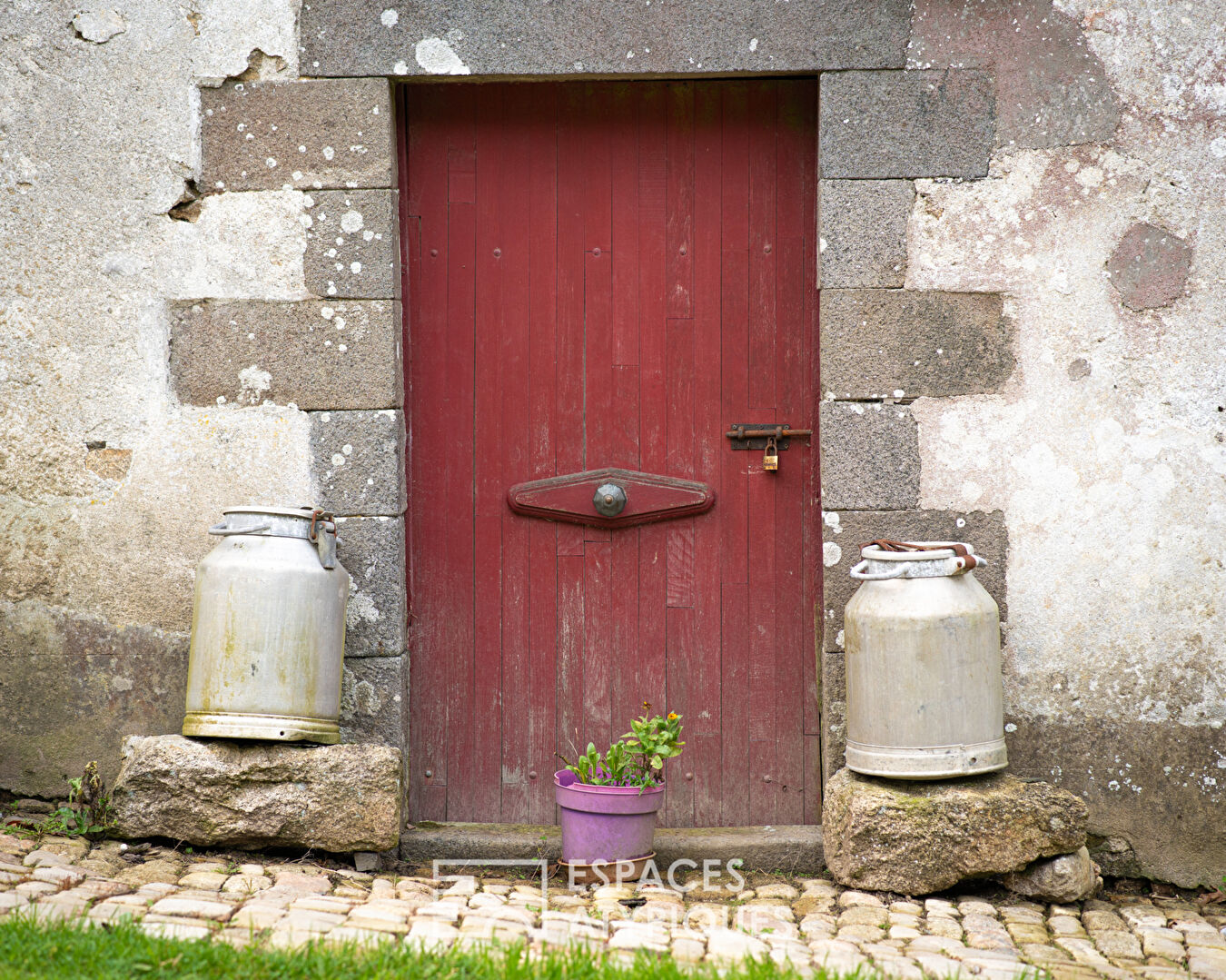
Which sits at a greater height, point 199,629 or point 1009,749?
point 199,629

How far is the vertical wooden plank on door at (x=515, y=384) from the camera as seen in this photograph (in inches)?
140

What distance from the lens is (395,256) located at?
11.1 feet

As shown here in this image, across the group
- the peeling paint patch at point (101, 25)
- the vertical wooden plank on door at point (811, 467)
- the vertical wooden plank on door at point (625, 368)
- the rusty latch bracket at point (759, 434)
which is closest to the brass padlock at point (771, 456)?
the rusty latch bracket at point (759, 434)

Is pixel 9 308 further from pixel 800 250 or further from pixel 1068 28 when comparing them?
pixel 1068 28

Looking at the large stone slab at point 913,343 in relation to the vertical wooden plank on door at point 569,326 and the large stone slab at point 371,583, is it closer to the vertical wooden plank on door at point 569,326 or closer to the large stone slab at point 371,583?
the vertical wooden plank on door at point 569,326

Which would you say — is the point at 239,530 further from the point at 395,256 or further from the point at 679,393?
the point at 679,393

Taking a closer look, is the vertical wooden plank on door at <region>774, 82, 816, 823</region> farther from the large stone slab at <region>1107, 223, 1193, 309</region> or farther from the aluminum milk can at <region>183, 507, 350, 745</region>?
the aluminum milk can at <region>183, 507, 350, 745</region>

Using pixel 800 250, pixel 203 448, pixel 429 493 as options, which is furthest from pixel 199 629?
pixel 800 250

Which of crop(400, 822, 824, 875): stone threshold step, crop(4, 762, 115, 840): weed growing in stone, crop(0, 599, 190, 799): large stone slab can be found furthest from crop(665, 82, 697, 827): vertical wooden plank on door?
crop(4, 762, 115, 840): weed growing in stone

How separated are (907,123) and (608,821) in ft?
7.64

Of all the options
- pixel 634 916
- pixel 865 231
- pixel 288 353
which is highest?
pixel 865 231

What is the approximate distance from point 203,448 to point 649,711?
1692mm

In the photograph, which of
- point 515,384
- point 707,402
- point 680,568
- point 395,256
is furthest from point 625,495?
point 395,256

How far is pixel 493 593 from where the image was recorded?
356 centimetres
